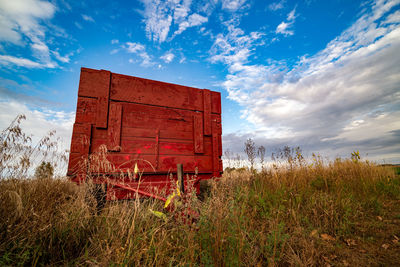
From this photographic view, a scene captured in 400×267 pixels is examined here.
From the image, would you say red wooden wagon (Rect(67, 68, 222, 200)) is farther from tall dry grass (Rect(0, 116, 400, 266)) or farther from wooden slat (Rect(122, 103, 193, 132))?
tall dry grass (Rect(0, 116, 400, 266))

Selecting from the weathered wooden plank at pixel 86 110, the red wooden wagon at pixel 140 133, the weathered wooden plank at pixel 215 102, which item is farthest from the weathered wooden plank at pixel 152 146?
the weathered wooden plank at pixel 215 102

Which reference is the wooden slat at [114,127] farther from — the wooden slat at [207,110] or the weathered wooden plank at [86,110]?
the wooden slat at [207,110]

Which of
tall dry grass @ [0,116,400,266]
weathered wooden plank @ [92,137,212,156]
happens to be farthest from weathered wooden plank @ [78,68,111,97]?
tall dry grass @ [0,116,400,266]

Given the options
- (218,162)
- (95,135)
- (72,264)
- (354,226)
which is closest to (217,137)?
(218,162)

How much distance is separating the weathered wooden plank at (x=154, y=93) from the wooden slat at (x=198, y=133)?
0.26 metres

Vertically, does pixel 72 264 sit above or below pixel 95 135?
below

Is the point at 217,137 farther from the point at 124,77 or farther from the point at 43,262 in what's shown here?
the point at 43,262

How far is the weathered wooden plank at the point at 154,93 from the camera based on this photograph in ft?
11.9

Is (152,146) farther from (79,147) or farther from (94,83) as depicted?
(94,83)

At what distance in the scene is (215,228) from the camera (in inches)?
79.0

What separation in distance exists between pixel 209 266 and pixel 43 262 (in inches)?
59.8

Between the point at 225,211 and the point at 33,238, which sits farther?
the point at 225,211

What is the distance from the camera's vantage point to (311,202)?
362 cm

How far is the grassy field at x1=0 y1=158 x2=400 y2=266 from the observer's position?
177 cm
